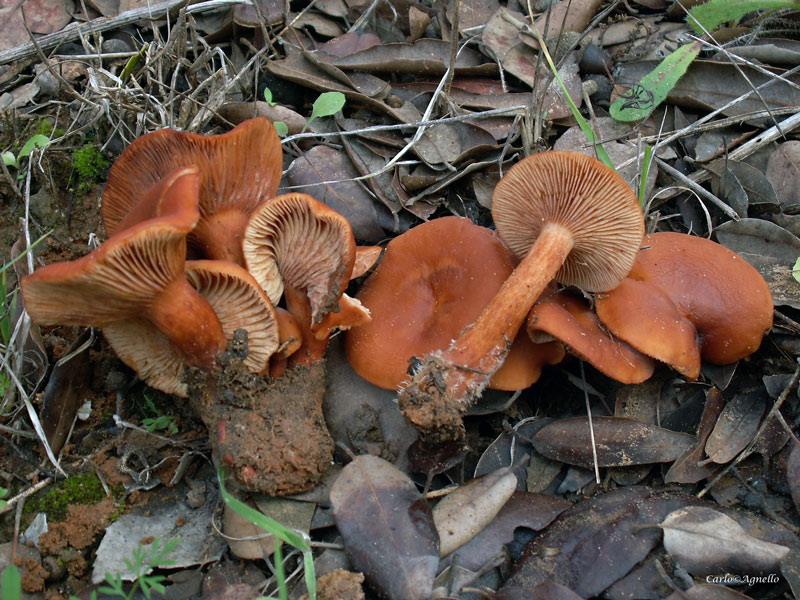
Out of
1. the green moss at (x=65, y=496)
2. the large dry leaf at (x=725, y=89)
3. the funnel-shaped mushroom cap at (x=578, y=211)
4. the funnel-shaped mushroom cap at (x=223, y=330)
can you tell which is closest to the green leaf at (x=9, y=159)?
the funnel-shaped mushroom cap at (x=223, y=330)

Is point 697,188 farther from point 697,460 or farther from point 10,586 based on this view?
point 10,586

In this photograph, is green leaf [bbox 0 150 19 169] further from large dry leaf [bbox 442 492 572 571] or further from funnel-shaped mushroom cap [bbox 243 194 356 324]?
large dry leaf [bbox 442 492 572 571]

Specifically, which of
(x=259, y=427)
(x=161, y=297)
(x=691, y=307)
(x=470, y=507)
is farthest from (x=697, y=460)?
(x=161, y=297)

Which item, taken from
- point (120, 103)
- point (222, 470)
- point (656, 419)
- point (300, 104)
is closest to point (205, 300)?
point (222, 470)

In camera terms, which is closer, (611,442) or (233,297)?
(233,297)

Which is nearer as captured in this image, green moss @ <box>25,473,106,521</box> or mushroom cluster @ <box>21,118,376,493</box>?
mushroom cluster @ <box>21,118,376,493</box>

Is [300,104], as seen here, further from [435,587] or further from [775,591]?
[775,591]

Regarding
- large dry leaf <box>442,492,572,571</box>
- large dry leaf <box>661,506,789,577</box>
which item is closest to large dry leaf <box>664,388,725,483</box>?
large dry leaf <box>661,506,789,577</box>
